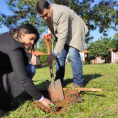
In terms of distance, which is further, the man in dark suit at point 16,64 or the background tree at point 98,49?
the background tree at point 98,49

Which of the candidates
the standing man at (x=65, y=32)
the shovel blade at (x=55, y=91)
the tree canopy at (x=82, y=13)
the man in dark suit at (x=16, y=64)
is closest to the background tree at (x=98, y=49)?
the tree canopy at (x=82, y=13)

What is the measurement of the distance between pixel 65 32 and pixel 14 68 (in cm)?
124

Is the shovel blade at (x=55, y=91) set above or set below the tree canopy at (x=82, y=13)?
below

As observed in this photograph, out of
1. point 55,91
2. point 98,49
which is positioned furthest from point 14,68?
point 98,49

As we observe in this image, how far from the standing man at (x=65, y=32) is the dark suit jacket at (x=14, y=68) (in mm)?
782

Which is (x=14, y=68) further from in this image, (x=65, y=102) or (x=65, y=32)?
(x=65, y=32)

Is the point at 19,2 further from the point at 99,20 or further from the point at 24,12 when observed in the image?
the point at 99,20

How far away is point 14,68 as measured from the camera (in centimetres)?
212

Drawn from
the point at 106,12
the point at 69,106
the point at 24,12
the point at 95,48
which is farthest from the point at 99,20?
the point at 95,48

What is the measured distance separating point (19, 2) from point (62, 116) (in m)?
13.7

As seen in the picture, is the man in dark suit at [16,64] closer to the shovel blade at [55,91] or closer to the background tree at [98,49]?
the shovel blade at [55,91]

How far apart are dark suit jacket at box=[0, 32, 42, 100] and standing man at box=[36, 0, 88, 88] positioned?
782 millimetres

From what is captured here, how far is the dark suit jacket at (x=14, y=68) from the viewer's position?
211 centimetres

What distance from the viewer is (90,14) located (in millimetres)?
14531
